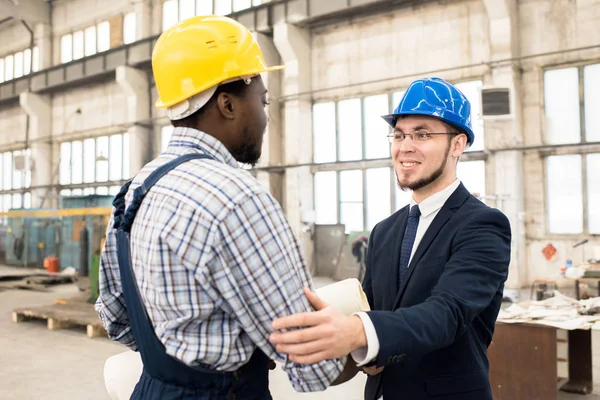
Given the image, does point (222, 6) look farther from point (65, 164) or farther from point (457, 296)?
point (457, 296)


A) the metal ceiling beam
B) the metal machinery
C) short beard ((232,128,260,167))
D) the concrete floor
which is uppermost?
the metal ceiling beam

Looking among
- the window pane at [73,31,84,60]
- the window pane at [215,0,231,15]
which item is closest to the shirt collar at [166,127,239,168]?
the window pane at [215,0,231,15]

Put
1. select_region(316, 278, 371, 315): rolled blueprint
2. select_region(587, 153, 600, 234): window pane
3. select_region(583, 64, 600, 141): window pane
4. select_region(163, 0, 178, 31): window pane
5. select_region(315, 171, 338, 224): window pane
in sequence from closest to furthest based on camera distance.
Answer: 1. select_region(316, 278, 371, 315): rolled blueprint
2. select_region(587, 153, 600, 234): window pane
3. select_region(583, 64, 600, 141): window pane
4. select_region(315, 171, 338, 224): window pane
5. select_region(163, 0, 178, 31): window pane

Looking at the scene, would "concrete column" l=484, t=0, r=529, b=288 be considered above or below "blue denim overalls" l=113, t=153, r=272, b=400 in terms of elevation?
above

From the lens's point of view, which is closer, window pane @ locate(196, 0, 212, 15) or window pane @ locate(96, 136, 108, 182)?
window pane @ locate(196, 0, 212, 15)

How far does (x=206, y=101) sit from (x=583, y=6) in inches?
511

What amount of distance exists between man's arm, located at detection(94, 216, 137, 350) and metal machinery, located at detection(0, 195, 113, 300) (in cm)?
1445

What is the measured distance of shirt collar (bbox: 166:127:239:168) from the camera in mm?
1455

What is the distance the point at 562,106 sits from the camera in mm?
12297

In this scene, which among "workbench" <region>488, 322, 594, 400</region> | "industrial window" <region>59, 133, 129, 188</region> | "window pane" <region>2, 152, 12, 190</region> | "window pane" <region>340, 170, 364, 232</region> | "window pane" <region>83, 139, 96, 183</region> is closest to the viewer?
"workbench" <region>488, 322, 594, 400</region>

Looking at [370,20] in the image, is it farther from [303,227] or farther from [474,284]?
[474,284]

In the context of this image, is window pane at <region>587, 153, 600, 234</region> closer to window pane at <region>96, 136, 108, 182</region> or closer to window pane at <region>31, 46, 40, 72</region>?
window pane at <region>96, 136, 108, 182</region>

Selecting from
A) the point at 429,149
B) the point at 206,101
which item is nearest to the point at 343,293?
the point at 429,149

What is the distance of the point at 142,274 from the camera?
132cm
